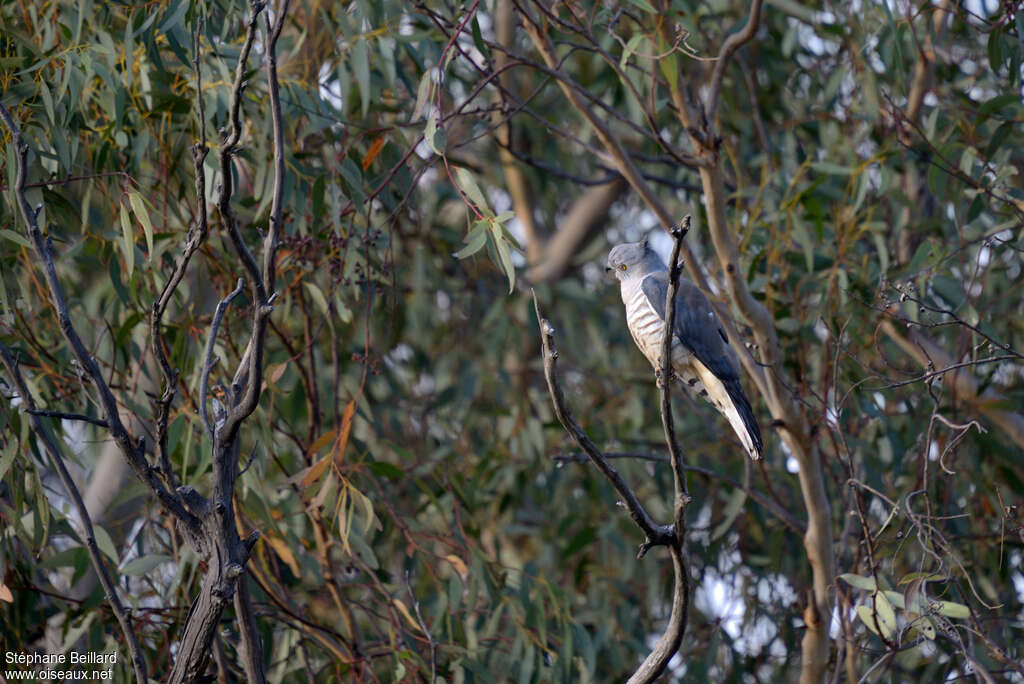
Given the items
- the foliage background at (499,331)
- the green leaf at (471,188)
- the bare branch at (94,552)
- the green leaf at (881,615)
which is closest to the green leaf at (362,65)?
the foliage background at (499,331)

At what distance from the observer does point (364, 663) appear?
290 centimetres

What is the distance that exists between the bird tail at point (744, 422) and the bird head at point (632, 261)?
0.47 meters

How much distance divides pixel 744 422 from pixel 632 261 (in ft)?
2.27

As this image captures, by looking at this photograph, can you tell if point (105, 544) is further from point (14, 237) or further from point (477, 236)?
point (477, 236)

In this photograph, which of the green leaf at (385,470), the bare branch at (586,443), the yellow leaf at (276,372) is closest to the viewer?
the bare branch at (586,443)

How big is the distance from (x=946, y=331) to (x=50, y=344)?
303 centimetres

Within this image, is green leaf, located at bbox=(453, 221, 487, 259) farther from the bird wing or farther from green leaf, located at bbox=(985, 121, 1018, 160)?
green leaf, located at bbox=(985, 121, 1018, 160)

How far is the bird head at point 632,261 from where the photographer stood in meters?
3.10

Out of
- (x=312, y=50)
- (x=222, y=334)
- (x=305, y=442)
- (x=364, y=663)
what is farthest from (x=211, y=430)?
(x=312, y=50)

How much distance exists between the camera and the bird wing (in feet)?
9.16

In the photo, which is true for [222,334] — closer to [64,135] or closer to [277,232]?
[64,135]

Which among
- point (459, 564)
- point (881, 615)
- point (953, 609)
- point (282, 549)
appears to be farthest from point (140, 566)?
point (953, 609)

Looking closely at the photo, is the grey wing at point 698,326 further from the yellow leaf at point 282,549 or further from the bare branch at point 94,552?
the bare branch at point 94,552

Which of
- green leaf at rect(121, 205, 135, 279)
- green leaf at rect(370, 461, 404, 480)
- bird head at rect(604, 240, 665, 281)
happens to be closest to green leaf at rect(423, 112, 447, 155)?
green leaf at rect(121, 205, 135, 279)
